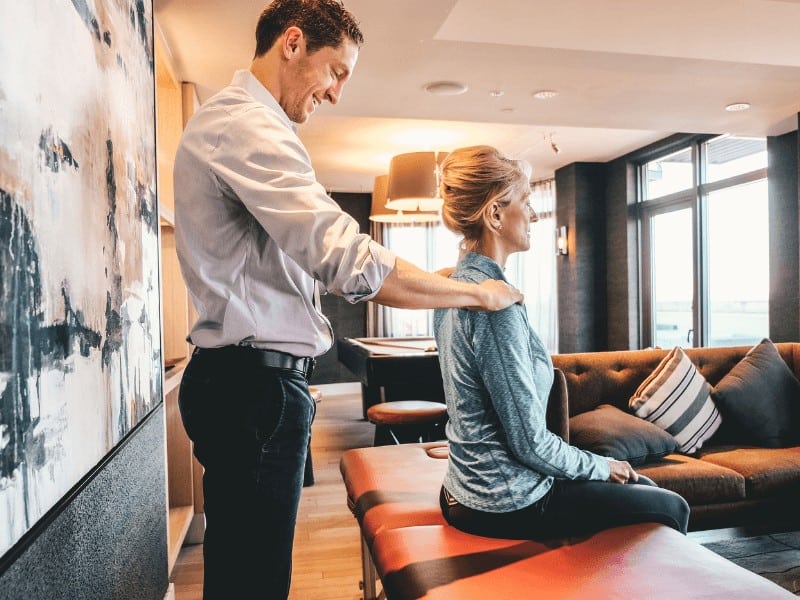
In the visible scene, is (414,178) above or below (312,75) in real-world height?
above

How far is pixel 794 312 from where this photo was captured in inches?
194

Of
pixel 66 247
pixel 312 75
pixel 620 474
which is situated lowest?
pixel 620 474

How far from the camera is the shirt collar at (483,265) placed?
1472 mm

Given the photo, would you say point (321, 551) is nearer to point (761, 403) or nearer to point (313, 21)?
point (761, 403)

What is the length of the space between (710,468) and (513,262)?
6.50m

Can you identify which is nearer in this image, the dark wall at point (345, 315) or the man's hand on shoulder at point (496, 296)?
the man's hand on shoulder at point (496, 296)

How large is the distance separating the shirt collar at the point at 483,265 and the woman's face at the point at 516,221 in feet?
0.33

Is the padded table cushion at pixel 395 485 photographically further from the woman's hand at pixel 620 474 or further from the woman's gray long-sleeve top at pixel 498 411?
the woman's hand at pixel 620 474

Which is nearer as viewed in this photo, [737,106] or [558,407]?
[558,407]

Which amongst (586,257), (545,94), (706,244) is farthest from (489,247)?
(586,257)

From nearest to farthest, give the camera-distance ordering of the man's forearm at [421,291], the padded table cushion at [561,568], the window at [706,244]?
the man's forearm at [421,291] → the padded table cushion at [561,568] → the window at [706,244]

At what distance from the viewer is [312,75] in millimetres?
1287

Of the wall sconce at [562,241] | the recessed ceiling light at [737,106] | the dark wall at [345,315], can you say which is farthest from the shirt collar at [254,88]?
the dark wall at [345,315]

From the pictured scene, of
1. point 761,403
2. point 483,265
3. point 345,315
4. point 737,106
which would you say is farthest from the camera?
point 345,315
